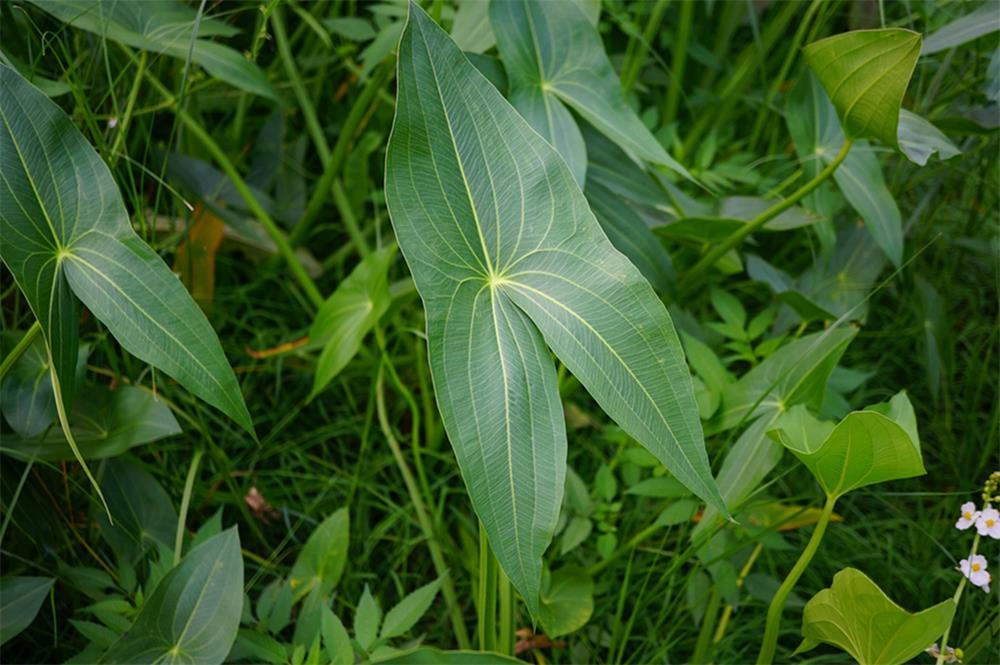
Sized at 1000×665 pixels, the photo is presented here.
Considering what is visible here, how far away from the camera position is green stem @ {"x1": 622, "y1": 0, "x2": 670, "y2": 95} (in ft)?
4.14

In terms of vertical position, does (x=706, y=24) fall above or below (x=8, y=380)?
above

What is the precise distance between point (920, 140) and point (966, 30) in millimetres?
172

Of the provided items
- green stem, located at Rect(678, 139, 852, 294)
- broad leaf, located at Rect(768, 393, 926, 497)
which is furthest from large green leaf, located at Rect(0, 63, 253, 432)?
green stem, located at Rect(678, 139, 852, 294)

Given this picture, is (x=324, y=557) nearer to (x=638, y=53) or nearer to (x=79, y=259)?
(x=79, y=259)

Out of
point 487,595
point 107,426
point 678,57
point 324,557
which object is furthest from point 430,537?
point 678,57

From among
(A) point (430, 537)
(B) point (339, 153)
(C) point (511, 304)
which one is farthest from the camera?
(B) point (339, 153)

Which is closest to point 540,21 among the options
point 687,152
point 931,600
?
point 687,152

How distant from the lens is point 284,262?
135cm

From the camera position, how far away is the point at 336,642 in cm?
82

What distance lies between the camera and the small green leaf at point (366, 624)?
2.78 ft

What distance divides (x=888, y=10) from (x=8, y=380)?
4.39 ft

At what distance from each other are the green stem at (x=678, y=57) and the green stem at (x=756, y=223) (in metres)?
0.32

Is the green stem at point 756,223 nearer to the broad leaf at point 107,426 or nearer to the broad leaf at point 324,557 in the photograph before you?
the broad leaf at point 324,557

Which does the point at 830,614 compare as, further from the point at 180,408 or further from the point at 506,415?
the point at 180,408
